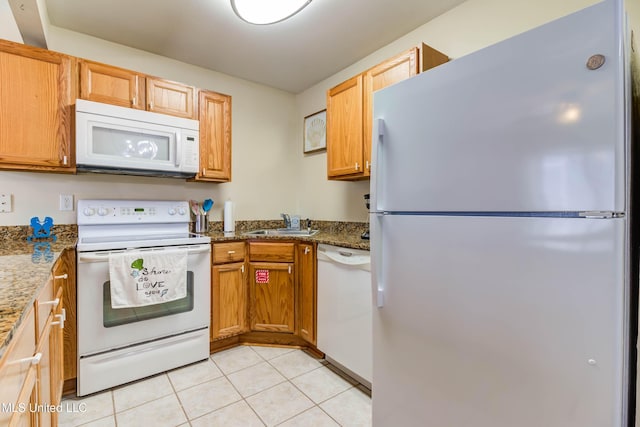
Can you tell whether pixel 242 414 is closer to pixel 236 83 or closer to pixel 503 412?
pixel 503 412

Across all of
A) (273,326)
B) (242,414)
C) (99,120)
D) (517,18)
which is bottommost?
(242,414)

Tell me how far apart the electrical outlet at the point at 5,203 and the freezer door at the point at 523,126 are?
243 cm

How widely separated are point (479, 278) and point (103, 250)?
1.96 m

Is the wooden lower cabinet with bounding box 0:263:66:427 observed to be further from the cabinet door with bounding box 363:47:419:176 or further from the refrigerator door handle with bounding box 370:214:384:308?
the cabinet door with bounding box 363:47:419:176

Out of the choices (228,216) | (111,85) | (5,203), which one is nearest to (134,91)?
(111,85)

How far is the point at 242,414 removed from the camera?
167cm

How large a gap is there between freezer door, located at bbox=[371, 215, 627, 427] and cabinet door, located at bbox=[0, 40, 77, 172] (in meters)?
2.04

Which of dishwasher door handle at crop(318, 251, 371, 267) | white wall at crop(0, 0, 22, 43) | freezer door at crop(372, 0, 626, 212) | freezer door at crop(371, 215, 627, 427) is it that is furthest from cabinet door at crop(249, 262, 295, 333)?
white wall at crop(0, 0, 22, 43)

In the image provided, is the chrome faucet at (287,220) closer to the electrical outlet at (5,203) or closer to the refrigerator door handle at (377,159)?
the refrigerator door handle at (377,159)

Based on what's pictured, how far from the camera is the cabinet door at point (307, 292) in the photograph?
2285mm

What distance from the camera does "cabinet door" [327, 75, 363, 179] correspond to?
2.21 m

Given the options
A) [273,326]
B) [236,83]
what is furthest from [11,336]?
[236,83]

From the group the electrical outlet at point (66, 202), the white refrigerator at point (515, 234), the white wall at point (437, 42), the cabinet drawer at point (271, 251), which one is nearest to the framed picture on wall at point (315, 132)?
the white wall at point (437, 42)

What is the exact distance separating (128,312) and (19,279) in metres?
1.08
